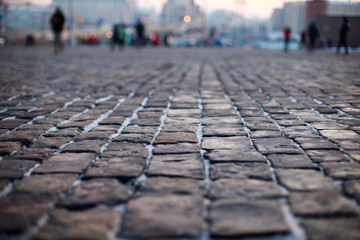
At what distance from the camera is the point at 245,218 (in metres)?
1.60

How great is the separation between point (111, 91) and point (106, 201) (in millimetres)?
4169

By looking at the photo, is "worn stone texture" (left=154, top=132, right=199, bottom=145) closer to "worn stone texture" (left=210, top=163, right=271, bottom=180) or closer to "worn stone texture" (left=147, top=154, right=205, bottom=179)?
"worn stone texture" (left=147, top=154, right=205, bottom=179)

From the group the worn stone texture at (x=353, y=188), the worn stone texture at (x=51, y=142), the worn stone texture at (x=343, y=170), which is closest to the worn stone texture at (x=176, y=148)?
the worn stone texture at (x=51, y=142)

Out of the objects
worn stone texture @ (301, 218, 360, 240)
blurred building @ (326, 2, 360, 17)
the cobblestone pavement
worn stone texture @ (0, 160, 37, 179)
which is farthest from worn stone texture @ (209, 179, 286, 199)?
blurred building @ (326, 2, 360, 17)

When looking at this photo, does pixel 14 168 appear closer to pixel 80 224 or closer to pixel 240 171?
pixel 80 224

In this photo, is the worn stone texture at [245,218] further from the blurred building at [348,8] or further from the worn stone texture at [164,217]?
the blurred building at [348,8]

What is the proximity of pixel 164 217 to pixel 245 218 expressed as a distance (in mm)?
391

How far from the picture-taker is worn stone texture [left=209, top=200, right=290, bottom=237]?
1.49 meters

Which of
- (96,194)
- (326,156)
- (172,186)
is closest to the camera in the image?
(96,194)

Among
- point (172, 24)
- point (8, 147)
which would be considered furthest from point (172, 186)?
point (172, 24)

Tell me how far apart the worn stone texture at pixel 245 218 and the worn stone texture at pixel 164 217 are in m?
0.08

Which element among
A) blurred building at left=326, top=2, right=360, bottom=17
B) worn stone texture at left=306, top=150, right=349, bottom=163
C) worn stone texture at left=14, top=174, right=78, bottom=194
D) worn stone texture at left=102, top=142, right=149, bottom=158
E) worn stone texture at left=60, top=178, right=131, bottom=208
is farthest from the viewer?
blurred building at left=326, top=2, right=360, bottom=17

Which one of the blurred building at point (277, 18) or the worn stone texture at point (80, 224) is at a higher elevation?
the blurred building at point (277, 18)

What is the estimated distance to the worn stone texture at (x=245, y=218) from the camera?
1494 millimetres
